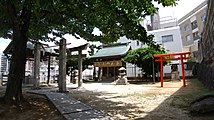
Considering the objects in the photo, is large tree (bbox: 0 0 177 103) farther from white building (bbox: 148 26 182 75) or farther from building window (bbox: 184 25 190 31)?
building window (bbox: 184 25 190 31)

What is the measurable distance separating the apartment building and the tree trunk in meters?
33.5

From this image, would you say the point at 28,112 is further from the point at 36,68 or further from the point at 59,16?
the point at 36,68

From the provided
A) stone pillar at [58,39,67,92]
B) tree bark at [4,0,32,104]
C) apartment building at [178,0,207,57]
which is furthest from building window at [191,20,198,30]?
tree bark at [4,0,32,104]

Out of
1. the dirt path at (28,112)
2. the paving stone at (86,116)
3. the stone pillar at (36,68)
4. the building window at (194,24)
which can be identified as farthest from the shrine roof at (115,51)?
the building window at (194,24)

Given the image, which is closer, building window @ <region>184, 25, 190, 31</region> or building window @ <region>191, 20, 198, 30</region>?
building window @ <region>191, 20, 198, 30</region>

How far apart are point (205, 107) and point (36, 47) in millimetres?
13120

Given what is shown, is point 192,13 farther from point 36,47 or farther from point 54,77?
point 36,47

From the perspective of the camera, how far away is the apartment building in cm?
3538

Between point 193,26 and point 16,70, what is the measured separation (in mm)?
40035

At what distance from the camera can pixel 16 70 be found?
7.38 meters

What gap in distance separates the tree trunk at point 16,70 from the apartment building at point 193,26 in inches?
1318

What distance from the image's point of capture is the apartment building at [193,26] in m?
35.4

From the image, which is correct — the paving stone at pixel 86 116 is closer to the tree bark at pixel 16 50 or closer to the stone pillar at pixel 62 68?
the tree bark at pixel 16 50

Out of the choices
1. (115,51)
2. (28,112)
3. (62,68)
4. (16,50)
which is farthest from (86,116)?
(115,51)
